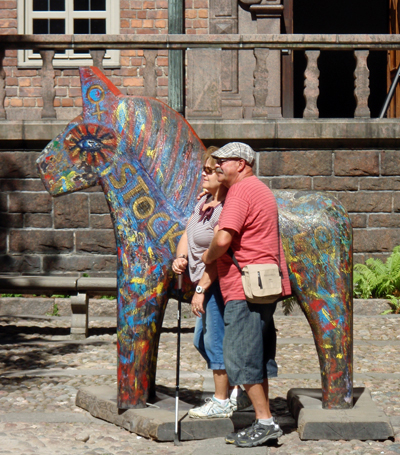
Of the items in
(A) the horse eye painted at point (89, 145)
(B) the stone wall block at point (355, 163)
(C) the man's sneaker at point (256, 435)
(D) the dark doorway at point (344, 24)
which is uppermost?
(D) the dark doorway at point (344, 24)

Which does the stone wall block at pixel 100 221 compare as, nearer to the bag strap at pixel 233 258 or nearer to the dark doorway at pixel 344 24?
the bag strap at pixel 233 258

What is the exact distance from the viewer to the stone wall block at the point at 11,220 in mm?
9938

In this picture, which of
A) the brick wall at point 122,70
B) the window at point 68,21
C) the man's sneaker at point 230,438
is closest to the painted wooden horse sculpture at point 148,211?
the man's sneaker at point 230,438

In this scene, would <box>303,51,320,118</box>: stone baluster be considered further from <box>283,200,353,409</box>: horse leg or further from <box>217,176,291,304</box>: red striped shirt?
<box>217,176,291,304</box>: red striped shirt

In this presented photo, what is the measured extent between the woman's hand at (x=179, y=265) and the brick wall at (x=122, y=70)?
8679 millimetres

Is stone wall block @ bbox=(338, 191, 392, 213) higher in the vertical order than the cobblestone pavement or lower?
higher

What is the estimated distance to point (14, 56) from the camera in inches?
525

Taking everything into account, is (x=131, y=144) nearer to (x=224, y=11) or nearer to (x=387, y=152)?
(x=387, y=152)

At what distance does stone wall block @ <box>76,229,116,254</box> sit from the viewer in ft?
32.7

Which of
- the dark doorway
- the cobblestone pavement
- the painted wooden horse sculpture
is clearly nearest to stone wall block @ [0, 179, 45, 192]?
the cobblestone pavement

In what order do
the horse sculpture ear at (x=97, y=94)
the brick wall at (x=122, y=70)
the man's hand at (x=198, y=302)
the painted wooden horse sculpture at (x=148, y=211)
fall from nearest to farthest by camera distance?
the man's hand at (x=198, y=302)
the painted wooden horse sculpture at (x=148, y=211)
the horse sculpture ear at (x=97, y=94)
the brick wall at (x=122, y=70)

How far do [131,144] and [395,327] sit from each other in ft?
15.8

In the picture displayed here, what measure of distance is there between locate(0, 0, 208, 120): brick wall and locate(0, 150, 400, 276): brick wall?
3.41m

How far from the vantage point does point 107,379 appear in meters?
6.21
